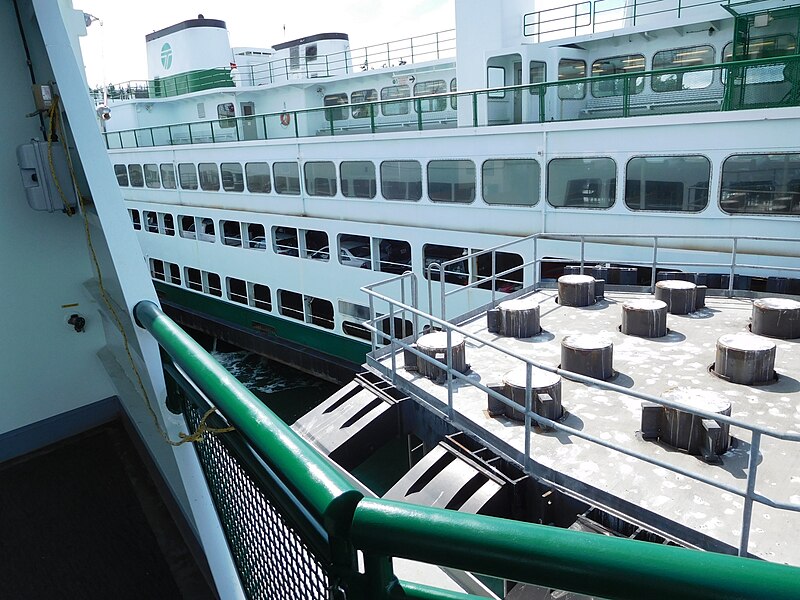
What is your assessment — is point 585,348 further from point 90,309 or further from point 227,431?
point 227,431

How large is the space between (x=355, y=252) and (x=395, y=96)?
671 cm

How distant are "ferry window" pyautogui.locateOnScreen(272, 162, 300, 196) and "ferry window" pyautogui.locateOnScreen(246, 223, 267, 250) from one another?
65.9 inches

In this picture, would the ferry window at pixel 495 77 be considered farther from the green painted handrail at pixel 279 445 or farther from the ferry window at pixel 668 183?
the green painted handrail at pixel 279 445

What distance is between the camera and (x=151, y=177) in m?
20.4

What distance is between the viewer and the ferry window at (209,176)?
17406mm

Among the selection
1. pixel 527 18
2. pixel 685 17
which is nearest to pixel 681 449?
pixel 685 17

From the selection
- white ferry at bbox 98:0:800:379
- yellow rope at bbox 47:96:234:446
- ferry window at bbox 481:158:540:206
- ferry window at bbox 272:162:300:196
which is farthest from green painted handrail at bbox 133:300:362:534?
ferry window at bbox 272:162:300:196

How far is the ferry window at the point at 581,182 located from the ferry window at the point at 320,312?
21.6ft

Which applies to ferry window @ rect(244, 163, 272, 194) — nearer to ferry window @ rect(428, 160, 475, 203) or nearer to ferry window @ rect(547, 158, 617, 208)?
ferry window @ rect(428, 160, 475, 203)

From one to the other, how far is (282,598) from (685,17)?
13.6m

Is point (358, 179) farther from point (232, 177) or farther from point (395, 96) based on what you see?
point (395, 96)

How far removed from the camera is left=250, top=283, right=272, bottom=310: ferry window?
16.8m

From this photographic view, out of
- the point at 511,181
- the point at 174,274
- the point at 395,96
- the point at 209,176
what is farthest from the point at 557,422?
the point at 174,274

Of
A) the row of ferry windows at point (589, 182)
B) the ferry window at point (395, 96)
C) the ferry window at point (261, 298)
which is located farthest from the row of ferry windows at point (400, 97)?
the ferry window at point (261, 298)
